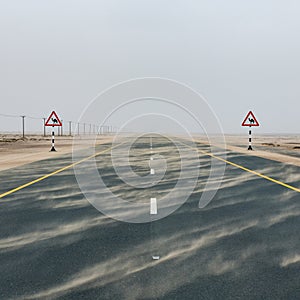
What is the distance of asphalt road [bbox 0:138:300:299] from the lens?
3902mm

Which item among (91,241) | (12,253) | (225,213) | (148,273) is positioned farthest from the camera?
(225,213)

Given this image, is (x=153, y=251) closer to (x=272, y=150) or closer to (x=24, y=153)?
(x=24, y=153)

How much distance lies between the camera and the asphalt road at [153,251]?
3.90 meters

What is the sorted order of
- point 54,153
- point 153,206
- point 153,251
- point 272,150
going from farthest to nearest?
point 272,150 < point 54,153 < point 153,206 < point 153,251

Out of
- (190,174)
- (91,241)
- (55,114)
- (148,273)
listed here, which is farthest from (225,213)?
(55,114)

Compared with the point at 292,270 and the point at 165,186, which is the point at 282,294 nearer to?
the point at 292,270

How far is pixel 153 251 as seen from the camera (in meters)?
5.12

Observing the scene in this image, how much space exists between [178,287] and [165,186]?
279 inches

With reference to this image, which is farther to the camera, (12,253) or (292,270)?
(12,253)

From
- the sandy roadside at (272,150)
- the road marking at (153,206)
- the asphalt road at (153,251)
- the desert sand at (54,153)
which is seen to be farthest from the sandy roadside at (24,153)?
the sandy roadside at (272,150)

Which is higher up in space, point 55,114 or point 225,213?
point 55,114

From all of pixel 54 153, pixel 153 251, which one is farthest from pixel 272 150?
pixel 153 251

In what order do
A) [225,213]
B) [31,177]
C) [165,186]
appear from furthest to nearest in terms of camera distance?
[31,177], [165,186], [225,213]

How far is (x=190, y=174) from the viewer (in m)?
13.9
